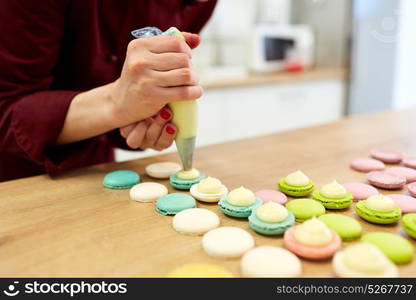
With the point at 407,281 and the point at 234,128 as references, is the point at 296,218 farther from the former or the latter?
the point at 234,128

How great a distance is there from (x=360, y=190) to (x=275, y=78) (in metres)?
1.69

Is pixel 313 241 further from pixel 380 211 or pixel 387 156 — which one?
pixel 387 156

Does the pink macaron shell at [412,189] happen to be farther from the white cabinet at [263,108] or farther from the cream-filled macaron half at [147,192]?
the white cabinet at [263,108]

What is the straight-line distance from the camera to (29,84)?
83cm

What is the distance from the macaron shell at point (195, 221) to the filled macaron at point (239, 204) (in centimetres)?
2

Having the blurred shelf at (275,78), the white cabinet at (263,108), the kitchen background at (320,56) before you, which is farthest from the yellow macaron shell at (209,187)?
the kitchen background at (320,56)

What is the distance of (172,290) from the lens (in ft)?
1.47

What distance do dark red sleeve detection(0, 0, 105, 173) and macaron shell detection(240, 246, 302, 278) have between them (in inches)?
19.1

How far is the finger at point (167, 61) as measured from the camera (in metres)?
0.66

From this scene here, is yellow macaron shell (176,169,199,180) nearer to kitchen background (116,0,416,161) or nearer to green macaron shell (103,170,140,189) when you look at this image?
green macaron shell (103,170,140,189)

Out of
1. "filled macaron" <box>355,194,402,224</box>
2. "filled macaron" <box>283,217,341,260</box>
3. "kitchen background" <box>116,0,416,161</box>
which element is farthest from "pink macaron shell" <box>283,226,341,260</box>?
"kitchen background" <box>116,0,416,161</box>

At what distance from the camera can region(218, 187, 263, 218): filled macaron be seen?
0.61 meters

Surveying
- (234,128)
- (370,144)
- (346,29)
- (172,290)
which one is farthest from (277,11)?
(172,290)

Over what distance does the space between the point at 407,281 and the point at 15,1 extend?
78cm
